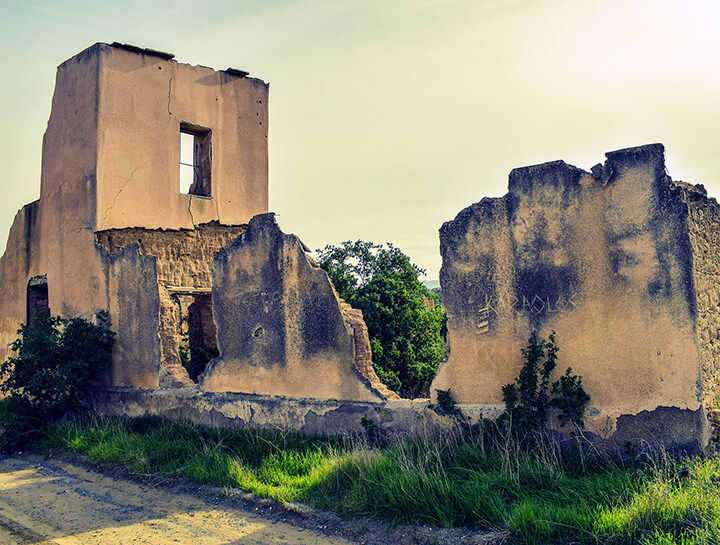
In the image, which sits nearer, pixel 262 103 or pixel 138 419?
pixel 138 419

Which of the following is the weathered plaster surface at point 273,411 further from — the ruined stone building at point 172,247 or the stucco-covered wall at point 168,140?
the stucco-covered wall at point 168,140

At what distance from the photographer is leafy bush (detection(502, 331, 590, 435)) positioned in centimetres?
526

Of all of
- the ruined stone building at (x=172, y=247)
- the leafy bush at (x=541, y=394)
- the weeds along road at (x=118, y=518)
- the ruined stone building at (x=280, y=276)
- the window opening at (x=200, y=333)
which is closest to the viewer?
the weeds along road at (x=118, y=518)

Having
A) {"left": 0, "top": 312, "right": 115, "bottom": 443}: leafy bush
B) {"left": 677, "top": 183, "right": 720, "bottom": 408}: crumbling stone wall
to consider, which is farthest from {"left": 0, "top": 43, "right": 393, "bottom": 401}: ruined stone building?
{"left": 677, "top": 183, "right": 720, "bottom": 408}: crumbling stone wall

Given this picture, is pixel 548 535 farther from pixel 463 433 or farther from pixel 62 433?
pixel 62 433

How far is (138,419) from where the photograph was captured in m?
8.33

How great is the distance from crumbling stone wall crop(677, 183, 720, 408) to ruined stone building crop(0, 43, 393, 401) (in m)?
3.00

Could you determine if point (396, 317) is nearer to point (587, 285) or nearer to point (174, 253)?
point (174, 253)

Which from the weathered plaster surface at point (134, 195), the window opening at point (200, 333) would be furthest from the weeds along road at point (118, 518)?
the window opening at point (200, 333)

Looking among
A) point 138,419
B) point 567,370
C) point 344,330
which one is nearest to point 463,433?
point 567,370

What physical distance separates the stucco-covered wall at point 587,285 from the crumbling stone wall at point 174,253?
179 inches

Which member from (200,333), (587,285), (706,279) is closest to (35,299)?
(200,333)

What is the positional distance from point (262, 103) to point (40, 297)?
5706 mm

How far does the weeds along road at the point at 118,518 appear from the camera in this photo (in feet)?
15.4
